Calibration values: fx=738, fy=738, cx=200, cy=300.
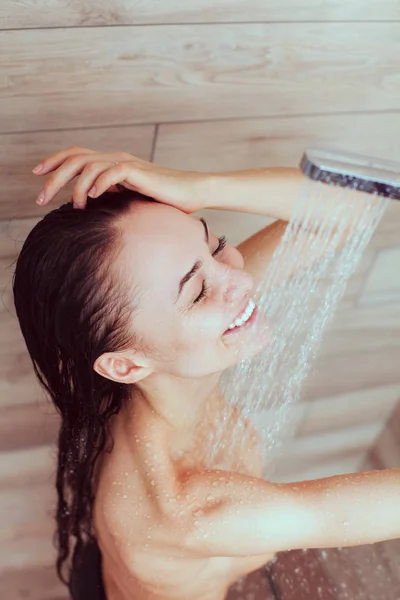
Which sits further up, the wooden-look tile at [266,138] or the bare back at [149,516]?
the wooden-look tile at [266,138]

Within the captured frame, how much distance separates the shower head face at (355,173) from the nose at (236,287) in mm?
219

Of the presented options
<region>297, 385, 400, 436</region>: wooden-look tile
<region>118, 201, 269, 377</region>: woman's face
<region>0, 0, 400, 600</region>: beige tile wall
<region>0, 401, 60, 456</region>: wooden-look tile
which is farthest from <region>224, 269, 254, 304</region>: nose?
<region>297, 385, 400, 436</region>: wooden-look tile

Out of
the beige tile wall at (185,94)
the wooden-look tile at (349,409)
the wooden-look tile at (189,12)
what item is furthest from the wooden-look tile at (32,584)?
the wooden-look tile at (189,12)

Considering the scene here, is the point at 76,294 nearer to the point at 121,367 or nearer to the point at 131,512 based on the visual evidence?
the point at 121,367

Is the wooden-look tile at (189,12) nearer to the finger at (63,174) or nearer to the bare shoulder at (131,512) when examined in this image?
the finger at (63,174)

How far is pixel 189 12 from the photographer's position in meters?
1.00

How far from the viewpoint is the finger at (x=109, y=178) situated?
2.80ft

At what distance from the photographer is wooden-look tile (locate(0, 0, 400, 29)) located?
923mm

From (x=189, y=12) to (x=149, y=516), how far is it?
27.0 inches

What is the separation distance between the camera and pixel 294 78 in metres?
1.14

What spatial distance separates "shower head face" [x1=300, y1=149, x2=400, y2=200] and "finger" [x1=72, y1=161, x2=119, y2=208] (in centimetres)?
27

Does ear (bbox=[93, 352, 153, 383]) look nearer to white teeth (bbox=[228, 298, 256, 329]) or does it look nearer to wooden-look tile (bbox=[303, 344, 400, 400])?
white teeth (bbox=[228, 298, 256, 329])

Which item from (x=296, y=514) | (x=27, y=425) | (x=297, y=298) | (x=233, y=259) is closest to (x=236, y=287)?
(x=233, y=259)

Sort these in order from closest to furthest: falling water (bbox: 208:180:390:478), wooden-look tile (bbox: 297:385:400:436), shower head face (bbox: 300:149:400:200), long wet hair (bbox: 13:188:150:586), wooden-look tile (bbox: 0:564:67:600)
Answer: shower head face (bbox: 300:149:400:200)
long wet hair (bbox: 13:188:150:586)
falling water (bbox: 208:180:390:478)
wooden-look tile (bbox: 0:564:67:600)
wooden-look tile (bbox: 297:385:400:436)
